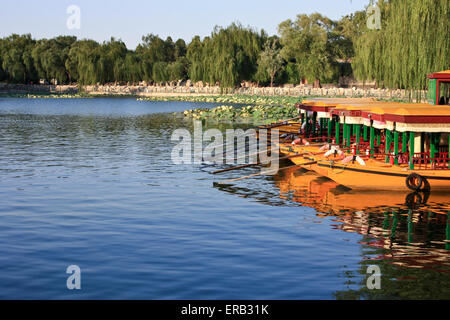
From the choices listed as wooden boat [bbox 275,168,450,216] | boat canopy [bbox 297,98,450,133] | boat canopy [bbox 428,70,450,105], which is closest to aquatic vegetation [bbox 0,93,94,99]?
wooden boat [bbox 275,168,450,216]

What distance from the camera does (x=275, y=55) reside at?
117m

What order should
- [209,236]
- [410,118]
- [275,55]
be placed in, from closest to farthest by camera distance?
[209,236] → [410,118] → [275,55]

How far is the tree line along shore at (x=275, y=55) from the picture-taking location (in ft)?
111

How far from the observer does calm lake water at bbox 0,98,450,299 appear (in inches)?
558

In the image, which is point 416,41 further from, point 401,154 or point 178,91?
point 178,91

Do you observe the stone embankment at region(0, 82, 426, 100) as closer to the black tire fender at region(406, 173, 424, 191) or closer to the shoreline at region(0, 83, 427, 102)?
the shoreline at region(0, 83, 427, 102)

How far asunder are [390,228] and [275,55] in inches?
3927

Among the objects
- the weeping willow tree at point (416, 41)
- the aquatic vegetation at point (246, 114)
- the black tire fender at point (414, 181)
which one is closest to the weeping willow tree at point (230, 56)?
the aquatic vegetation at point (246, 114)

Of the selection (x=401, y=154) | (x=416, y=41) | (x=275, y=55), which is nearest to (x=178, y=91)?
(x=275, y=55)

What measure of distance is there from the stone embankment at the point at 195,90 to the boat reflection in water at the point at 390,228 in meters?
57.7

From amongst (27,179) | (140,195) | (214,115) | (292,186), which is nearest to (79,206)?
(140,195)

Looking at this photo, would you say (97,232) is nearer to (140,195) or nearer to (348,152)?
(140,195)

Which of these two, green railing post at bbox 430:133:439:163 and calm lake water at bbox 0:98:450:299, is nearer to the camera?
calm lake water at bbox 0:98:450:299

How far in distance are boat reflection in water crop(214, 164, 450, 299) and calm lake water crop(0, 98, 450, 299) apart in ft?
0.14
